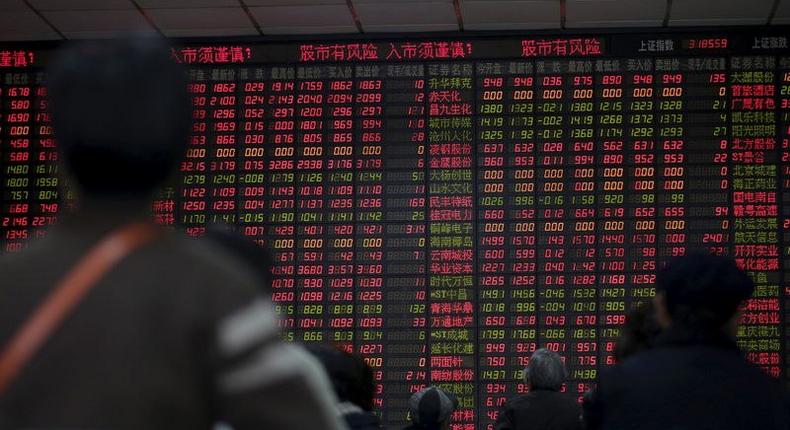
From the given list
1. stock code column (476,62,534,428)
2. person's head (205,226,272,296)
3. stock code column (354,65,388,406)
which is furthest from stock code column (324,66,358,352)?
person's head (205,226,272,296)

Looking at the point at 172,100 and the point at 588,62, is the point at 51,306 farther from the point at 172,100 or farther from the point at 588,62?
the point at 588,62

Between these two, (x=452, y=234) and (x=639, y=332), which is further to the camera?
(x=452, y=234)

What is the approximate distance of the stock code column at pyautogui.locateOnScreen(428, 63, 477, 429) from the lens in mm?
7516

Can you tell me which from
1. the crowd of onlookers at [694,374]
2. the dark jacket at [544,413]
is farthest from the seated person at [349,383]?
the dark jacket at [544,413]

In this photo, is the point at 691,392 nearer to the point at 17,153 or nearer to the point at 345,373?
the point at 345,373

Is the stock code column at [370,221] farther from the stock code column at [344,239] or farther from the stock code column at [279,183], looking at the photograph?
the stock code column at [279,183]

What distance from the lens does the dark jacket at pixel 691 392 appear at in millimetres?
2146

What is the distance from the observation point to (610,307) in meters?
7.47

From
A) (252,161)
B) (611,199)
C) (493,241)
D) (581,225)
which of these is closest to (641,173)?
(611,199)

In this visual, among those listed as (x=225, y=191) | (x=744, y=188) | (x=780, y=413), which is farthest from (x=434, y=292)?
(x=780, y=413)

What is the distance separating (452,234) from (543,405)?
8.96 ft

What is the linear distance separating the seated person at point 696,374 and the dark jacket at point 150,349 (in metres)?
1.29

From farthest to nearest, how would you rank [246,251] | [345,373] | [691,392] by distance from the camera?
1. [345,373]
2. [691,392]
3. [246,251]

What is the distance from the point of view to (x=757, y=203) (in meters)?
7.45
